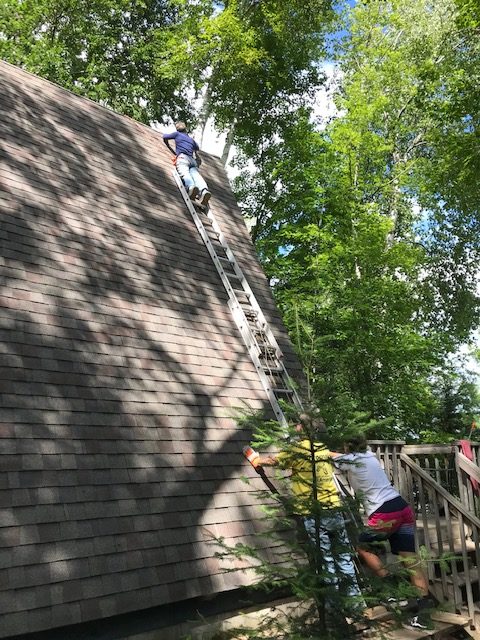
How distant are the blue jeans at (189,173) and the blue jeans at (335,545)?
5733 mm

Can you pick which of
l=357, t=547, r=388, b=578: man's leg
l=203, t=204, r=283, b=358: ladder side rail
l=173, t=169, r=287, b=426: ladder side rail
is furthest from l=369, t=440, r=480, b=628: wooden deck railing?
l=203, t=204, r=283, b=358: ladder side rail

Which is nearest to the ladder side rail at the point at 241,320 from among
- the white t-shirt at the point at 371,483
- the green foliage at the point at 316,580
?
the white t-shirt at the point at 371,483

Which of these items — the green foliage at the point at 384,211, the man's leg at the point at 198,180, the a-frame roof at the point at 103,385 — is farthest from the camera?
the green foliage at the point at 384,211

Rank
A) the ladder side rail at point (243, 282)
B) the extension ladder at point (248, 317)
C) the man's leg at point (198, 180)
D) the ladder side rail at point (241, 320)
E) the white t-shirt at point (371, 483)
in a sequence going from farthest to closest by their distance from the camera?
1. the man's leg at point (198, 180)
2. the ladder side rail at point (243, 282)
3. the extension ladder at point (248, 317)
4. the ladder side rail at point (241, 320)
5. the white t-shirt at point (371, 483)

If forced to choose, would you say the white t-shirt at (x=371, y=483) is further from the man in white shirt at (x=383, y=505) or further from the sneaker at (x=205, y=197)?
the sneaker at (x=205, y=197)

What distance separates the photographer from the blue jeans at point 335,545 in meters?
3.19

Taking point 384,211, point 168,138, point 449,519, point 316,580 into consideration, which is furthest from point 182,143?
point 384,211

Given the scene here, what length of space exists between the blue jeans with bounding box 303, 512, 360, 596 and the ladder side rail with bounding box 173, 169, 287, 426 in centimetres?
219

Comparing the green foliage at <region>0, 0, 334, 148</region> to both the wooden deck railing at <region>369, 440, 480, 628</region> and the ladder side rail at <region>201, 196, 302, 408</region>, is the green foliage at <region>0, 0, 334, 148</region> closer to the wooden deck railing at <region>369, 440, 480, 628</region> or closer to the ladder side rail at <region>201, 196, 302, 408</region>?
the ladder side rail at <region>201, 196, 302, 408</region>

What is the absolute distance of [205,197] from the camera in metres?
7.86

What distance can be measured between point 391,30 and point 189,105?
10313 millimetres

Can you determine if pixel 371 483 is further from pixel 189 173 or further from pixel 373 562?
pixel 189 173

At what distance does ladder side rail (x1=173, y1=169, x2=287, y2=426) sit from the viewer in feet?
19.2

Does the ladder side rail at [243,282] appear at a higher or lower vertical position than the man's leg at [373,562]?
higher
